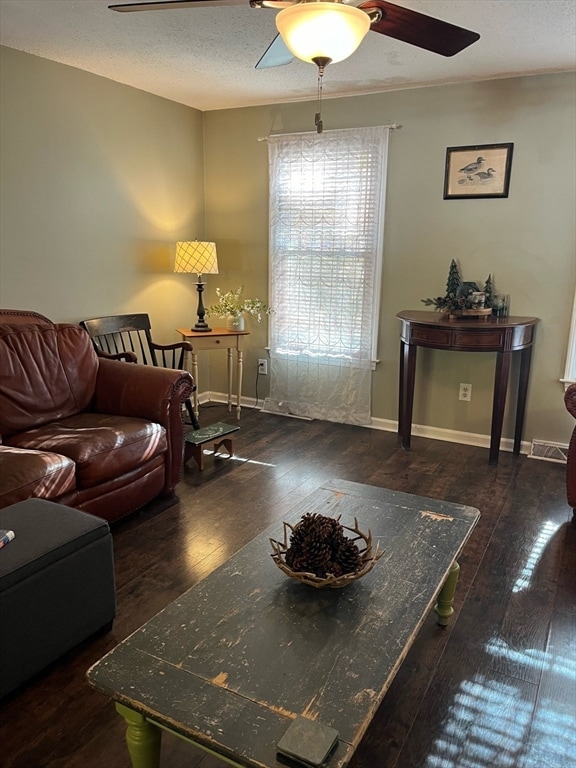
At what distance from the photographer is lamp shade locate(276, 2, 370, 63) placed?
1.59 m

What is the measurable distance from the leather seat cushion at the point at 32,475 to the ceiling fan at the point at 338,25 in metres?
1.67

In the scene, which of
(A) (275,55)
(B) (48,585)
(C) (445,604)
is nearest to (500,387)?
(C) (445,604)

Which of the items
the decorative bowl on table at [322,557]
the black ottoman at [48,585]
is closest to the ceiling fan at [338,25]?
the decorative bowl on table at [322,557]

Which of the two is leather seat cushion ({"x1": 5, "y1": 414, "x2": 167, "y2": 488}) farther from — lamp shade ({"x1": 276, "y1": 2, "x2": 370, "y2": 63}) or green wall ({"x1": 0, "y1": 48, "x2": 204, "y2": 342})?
lamp shade ({"x1": 276, "y1": 2, "x2": 370, "y2": 63})

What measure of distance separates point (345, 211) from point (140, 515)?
264 centimetres

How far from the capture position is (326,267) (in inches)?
168

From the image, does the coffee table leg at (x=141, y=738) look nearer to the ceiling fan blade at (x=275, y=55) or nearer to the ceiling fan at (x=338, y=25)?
the ceiling fan at (x=338, y=25)

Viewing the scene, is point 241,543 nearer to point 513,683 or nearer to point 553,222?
point 513,683

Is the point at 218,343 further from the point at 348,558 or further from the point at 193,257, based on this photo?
the point at 348,558

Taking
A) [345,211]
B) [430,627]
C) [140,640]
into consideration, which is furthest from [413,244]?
[140,640]

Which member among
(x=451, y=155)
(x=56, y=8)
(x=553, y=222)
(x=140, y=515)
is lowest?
(x=140, y=515)

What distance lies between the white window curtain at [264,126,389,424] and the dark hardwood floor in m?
0.79

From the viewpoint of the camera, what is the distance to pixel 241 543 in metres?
2.55

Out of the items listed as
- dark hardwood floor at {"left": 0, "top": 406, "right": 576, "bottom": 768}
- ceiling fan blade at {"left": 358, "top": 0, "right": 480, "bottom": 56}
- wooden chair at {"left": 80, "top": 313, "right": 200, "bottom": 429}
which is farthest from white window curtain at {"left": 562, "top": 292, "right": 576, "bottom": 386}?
wooden chair at {"left": 80, "top": 313, "right": 200, "bottom": 429}
